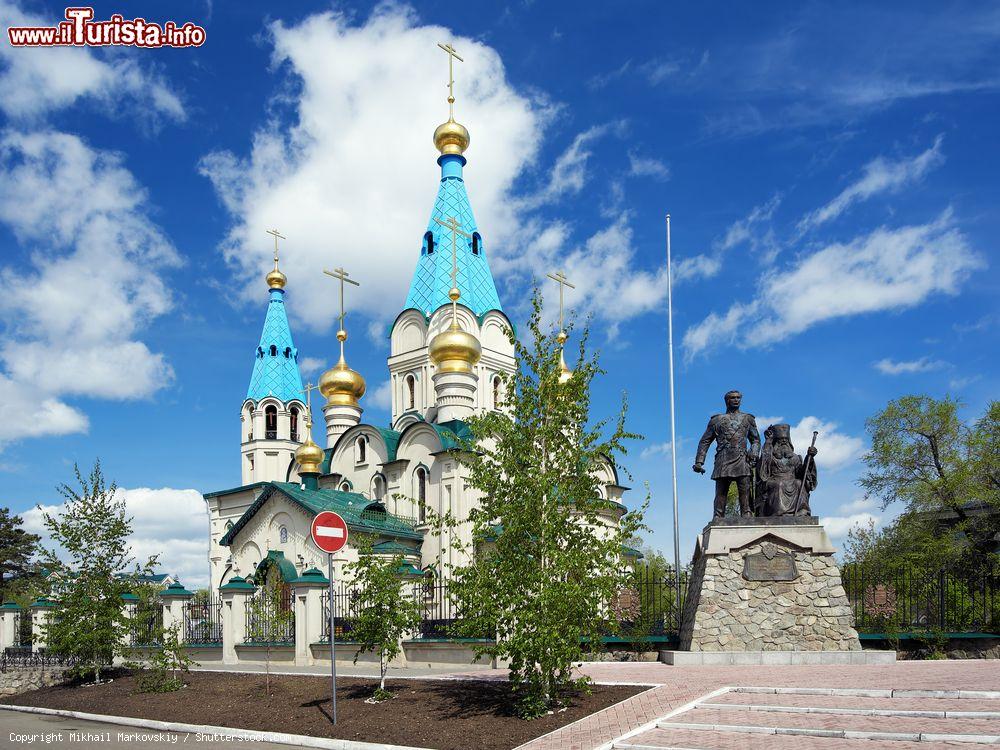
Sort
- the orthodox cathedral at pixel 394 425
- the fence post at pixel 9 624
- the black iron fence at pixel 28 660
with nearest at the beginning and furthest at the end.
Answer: the black iron fence at pixel 28 660
the fence post at pixel 9 624
the orthodox cathedral at pixel 394 425

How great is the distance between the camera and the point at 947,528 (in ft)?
76.9

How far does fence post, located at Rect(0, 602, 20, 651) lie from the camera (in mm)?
22969

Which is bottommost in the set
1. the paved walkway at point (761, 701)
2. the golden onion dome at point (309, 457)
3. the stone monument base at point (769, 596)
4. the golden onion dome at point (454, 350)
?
the paved walkway at point (761, 701)

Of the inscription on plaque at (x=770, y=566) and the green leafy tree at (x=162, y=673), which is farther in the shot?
the green leafy tree at (x=162, y=673)

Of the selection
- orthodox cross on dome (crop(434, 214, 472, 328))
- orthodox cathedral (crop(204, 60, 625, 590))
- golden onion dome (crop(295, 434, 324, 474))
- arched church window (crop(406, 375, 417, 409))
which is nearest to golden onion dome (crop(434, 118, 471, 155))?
orthodox cathedral (crop(204, 60, 625, 590))

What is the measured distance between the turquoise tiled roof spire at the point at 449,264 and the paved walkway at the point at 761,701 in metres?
23.1

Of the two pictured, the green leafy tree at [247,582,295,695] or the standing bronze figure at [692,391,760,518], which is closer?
the standing bronze figure at [692,391,760,518]

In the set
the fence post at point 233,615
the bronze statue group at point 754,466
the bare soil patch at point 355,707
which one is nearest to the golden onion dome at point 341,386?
the fence post at point 233,615

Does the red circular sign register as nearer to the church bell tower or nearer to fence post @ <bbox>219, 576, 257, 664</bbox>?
fence post @ <bbox>219, 576, 257, 664</bbox>

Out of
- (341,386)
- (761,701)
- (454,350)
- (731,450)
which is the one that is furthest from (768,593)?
(341,386)

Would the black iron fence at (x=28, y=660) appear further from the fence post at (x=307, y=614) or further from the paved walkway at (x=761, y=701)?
the paved walkway at (x=761, y=701)

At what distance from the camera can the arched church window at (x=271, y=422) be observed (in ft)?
136

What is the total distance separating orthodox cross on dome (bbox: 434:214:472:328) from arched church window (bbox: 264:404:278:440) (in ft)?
43.0

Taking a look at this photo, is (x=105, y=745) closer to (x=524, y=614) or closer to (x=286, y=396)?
(x=524, y=614)
